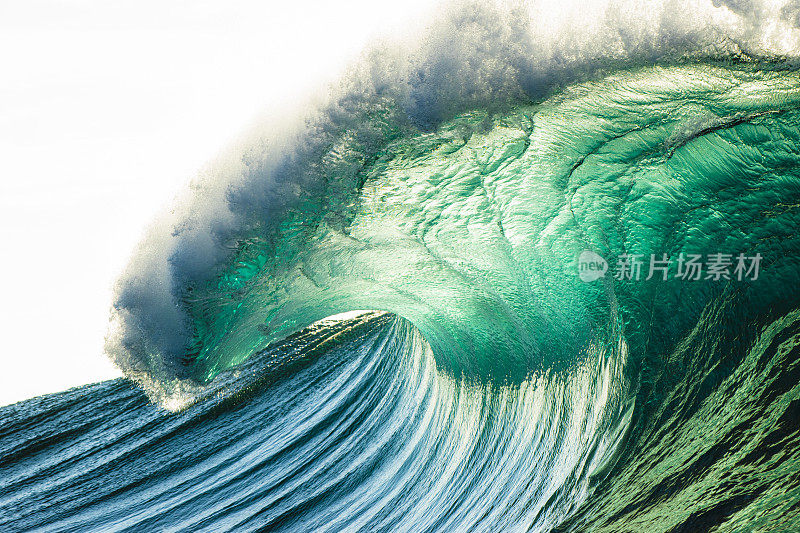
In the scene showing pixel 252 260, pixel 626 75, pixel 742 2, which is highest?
pixel 742 2

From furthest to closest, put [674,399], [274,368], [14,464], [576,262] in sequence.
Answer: [274,368], [14,464], [576,262], [674,399]

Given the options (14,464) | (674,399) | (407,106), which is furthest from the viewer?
(14,464)

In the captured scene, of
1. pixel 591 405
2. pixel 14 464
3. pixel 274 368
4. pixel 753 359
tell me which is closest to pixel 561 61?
pixel 753 359

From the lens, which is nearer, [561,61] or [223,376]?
[561,61]

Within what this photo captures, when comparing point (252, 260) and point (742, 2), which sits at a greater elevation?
point (742, 2)

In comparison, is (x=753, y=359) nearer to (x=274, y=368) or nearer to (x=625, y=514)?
(x=625, y=514)
